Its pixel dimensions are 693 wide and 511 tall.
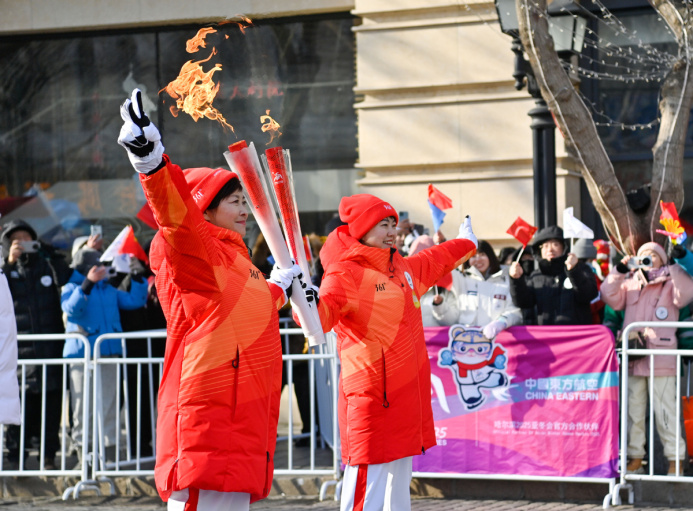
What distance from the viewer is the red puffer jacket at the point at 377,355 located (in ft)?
17.8

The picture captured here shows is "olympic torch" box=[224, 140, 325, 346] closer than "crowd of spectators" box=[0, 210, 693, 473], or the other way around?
"olympic torch" box=[224, 140, 325, 346]

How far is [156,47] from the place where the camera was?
12.5 metres

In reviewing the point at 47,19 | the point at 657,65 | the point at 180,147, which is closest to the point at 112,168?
the point at 180,147

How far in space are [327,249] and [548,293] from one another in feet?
8.13

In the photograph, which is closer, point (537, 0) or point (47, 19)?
point (537, 0)

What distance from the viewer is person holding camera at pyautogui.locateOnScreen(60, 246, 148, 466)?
27.8 ft

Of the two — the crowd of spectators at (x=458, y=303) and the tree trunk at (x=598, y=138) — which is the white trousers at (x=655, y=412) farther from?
the tree trunk at (x=598, y=138)

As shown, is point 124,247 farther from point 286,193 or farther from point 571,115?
point 286,193

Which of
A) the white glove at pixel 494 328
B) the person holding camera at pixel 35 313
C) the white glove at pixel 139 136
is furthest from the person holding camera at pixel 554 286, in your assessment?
the white glove at pixel 139 136

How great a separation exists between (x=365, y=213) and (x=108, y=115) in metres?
7.68

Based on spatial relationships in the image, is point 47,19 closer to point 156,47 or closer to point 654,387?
point 156,47

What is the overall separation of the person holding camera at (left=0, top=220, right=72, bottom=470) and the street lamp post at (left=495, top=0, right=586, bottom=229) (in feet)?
12.9

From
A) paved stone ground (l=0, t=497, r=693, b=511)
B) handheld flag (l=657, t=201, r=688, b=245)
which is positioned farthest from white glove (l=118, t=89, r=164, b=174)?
handheld flag (l=657, t=201, r=688, b=245)

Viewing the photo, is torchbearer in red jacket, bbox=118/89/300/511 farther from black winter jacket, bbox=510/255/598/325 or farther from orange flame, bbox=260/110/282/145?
black winter jacket, bbox=510/255/598/325
